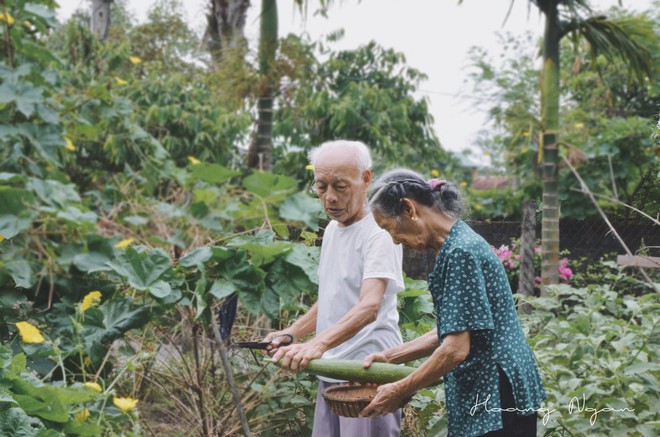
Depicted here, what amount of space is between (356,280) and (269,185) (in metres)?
2.16

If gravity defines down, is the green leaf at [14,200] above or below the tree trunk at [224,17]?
below

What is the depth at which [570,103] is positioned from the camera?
45.4ft

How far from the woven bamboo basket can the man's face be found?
1.58 feet

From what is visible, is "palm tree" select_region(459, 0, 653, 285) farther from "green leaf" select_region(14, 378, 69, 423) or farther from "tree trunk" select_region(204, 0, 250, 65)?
"tree trunk" select_region(204, 0, 250, 65)

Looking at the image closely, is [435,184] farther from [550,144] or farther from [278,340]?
[550,144]

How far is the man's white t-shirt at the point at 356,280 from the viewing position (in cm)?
228

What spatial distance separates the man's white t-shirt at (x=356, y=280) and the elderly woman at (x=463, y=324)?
0.31 m

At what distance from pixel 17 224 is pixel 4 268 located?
0.56 meters

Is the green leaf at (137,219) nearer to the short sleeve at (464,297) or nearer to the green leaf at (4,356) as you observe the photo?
the green leaf at (4,356)

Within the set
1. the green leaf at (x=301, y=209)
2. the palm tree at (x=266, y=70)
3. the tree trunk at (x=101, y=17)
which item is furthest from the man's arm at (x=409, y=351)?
the tree trunk at (x=101, y=17)

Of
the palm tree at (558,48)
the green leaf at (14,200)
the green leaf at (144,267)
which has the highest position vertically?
the palm tree at (558,48)

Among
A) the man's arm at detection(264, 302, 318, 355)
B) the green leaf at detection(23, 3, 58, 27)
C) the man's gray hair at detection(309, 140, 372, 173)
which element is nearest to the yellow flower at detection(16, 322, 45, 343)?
the man's arm at detection(264, 302, 318, 355)

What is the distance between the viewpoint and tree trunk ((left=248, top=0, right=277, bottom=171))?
6.63m

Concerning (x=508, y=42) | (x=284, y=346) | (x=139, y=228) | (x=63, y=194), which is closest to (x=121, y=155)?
(x=139, y=228)
